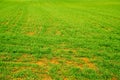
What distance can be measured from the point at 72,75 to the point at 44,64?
4.19ft

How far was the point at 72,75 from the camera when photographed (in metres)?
4.93

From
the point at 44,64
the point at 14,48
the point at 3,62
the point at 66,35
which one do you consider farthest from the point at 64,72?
Result: the point at 66,35

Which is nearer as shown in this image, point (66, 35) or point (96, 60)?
point (96, 60)

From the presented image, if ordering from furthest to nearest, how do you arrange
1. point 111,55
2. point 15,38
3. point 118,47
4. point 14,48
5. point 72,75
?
point 15,38
point 118,47
point 14,48
point 111,55
point 72,75

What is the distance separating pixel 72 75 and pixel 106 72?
1251 mm

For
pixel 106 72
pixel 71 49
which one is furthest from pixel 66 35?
pixel 106 72

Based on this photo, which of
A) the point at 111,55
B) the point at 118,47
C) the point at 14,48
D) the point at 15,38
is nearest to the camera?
the point at 111,55

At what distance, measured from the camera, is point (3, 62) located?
5641 millimetres

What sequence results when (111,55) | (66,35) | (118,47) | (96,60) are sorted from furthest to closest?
(66,35) < (118,47) < (111,55) < (96,60)

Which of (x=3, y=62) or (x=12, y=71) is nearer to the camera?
(x=12, y=71)

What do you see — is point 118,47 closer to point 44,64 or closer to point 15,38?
point 44,64

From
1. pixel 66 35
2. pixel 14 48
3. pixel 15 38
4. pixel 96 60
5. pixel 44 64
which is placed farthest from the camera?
pixel 66 35

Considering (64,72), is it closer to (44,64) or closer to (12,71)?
(44,64)

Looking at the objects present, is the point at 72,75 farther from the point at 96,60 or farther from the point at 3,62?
the point at 3,62
